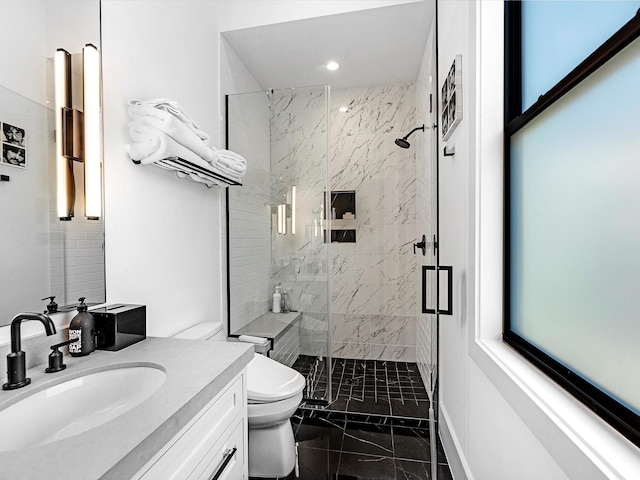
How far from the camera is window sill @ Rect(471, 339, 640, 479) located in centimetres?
62

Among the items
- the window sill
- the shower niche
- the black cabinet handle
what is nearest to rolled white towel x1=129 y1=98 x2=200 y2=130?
the black cabinet handle

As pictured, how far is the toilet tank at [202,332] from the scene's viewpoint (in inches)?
71.8

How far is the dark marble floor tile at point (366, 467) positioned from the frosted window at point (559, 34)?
5.82ft

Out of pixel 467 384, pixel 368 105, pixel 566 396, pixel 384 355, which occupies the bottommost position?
pixel 384 355

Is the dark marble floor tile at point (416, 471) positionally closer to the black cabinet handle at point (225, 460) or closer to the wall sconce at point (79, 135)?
the black cabinet handle at point (225, 460)

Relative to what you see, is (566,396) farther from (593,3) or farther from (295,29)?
(295,29)

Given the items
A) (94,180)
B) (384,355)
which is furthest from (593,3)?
(384,355)

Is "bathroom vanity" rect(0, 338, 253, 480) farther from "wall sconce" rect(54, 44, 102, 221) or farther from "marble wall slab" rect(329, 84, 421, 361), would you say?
"marble wall slab" rect(329, 84, 421, 361)

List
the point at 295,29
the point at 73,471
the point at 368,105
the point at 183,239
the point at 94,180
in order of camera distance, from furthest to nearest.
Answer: the point at 368,105 < the point at 295,29 < the point at 183,239 < the point at 94,180 < the point at 73,471

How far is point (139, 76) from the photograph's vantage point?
155cm

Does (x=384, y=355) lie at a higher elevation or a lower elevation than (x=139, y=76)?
lower

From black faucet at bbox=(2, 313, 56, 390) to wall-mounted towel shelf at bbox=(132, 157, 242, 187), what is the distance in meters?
0.76

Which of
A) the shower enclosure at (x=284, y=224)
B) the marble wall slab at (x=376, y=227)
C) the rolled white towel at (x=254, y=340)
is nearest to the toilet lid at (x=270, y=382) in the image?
the rolled white towel at (x=254, y=340)

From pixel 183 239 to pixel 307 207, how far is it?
91cm
